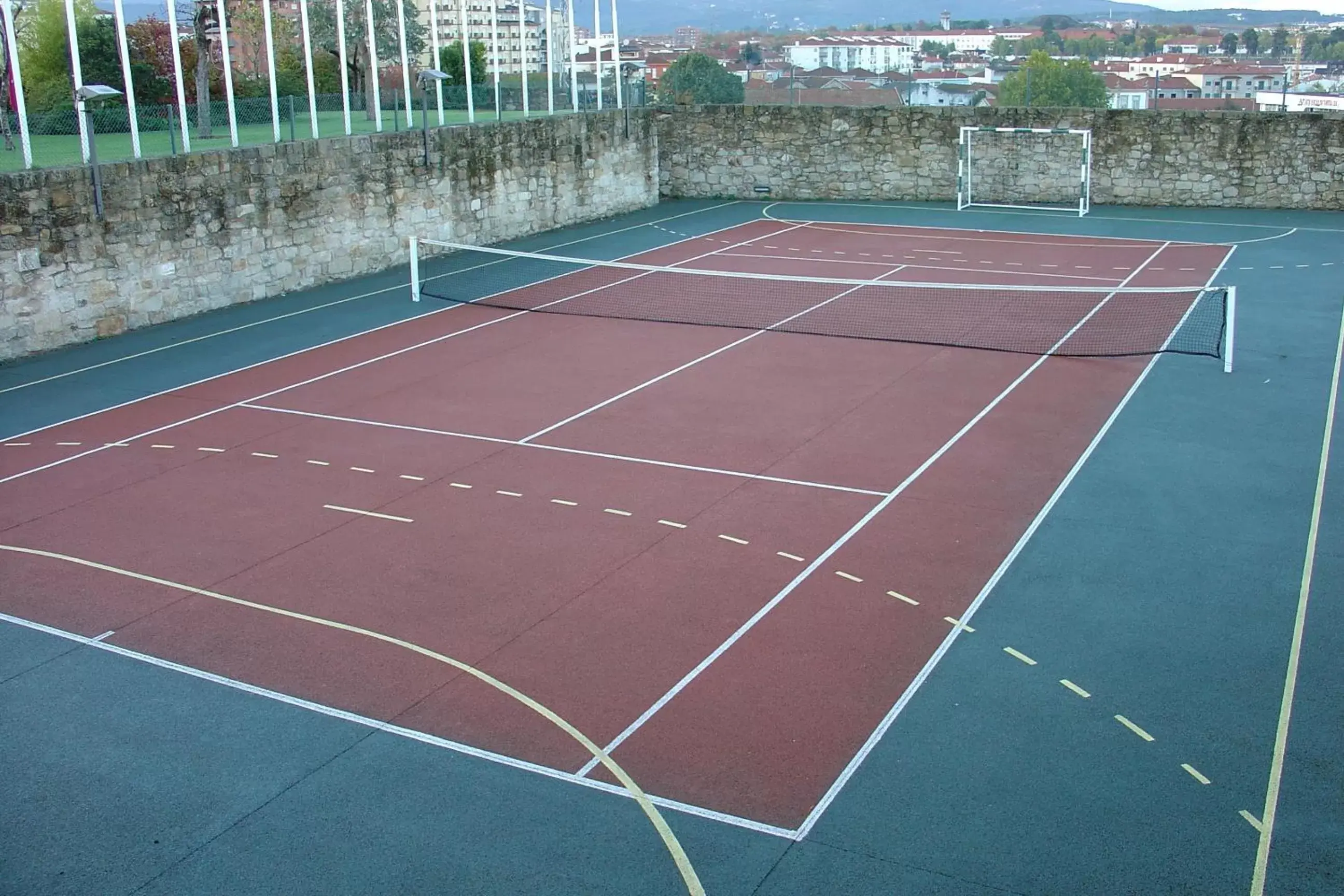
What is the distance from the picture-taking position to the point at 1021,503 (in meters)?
13.1

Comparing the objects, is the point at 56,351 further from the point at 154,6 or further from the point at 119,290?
the point at 154,6

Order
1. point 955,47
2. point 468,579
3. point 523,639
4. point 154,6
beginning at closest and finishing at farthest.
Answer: point 523,639 < point 468,579 < point 154,6 < point 955,47

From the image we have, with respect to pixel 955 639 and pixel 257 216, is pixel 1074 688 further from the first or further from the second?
pixel 257 216

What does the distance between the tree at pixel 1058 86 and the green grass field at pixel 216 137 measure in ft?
76.8

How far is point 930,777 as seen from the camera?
841 centimetres

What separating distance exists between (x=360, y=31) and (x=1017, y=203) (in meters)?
17.8

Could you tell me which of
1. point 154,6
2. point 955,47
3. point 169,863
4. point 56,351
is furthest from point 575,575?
point 955,47

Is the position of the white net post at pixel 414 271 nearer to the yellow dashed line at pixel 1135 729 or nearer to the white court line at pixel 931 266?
the white court line at pixel 931 266

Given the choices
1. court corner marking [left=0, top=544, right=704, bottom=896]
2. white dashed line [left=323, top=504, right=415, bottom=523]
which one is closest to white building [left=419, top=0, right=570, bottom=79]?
white dashed line [left=323, top=504, right=415, bottom=523]

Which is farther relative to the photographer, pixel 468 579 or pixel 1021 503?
pixel 1021 503

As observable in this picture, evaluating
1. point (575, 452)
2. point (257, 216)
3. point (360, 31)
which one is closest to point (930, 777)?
point (575, 452)

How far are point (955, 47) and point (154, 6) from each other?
4154 inches

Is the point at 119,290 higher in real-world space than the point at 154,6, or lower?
lower

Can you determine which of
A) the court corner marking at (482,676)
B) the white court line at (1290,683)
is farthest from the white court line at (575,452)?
the white court line at (1290,683)
